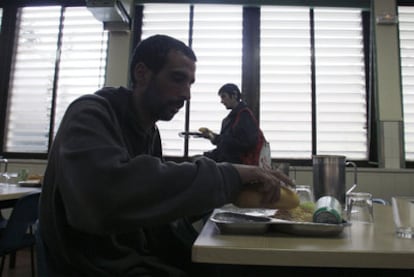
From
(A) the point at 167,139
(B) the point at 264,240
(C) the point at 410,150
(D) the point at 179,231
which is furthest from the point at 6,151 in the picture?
(C) the point at 410,150

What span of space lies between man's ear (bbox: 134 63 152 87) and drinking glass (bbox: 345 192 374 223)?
0.77 meters

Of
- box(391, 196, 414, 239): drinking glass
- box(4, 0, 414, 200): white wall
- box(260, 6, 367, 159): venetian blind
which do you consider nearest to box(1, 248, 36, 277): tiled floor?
box(4, 0, 414, 200): white wall

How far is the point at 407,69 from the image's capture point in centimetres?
362

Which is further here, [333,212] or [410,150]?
[410,150]

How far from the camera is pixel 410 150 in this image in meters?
3.54

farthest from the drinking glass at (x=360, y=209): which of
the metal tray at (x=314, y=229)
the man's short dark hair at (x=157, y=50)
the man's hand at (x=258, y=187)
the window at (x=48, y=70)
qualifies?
the window at (x=48, y=70)

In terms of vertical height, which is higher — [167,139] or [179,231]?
[167,139]

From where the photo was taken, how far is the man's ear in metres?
0.89

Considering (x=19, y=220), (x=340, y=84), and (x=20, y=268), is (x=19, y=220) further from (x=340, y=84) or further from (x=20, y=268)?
(x=340, y=84)

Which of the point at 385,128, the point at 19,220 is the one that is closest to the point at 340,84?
the point at 385,128

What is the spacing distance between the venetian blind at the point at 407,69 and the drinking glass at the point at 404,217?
10.3 feet

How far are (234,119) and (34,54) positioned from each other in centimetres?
296

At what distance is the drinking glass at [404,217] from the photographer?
2.58ft

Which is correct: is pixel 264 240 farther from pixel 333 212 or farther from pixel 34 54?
pixel 34 54
